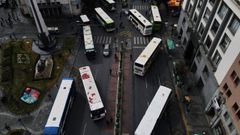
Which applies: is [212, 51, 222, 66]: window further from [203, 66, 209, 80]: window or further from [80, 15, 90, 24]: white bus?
[80, 15, 90, 24]: white bus

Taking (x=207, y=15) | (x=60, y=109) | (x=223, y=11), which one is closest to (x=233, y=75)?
(x=223, y=11)

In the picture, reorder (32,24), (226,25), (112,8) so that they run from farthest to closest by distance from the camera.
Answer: (112,8) < (32,24) < (226,25)

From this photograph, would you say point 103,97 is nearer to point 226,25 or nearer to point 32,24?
point 226,25

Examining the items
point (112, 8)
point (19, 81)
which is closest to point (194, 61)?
point (112, 8)

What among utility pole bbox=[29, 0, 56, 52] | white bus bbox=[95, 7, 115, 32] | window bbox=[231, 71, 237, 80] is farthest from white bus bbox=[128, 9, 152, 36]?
window bbox=[231, 71, 237, 80]

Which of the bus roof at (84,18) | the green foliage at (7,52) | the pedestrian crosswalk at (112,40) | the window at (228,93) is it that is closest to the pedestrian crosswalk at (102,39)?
the pedestrian crosswalk at (112,40)

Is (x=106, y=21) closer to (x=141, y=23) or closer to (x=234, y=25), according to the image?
(x=141, y=23)
